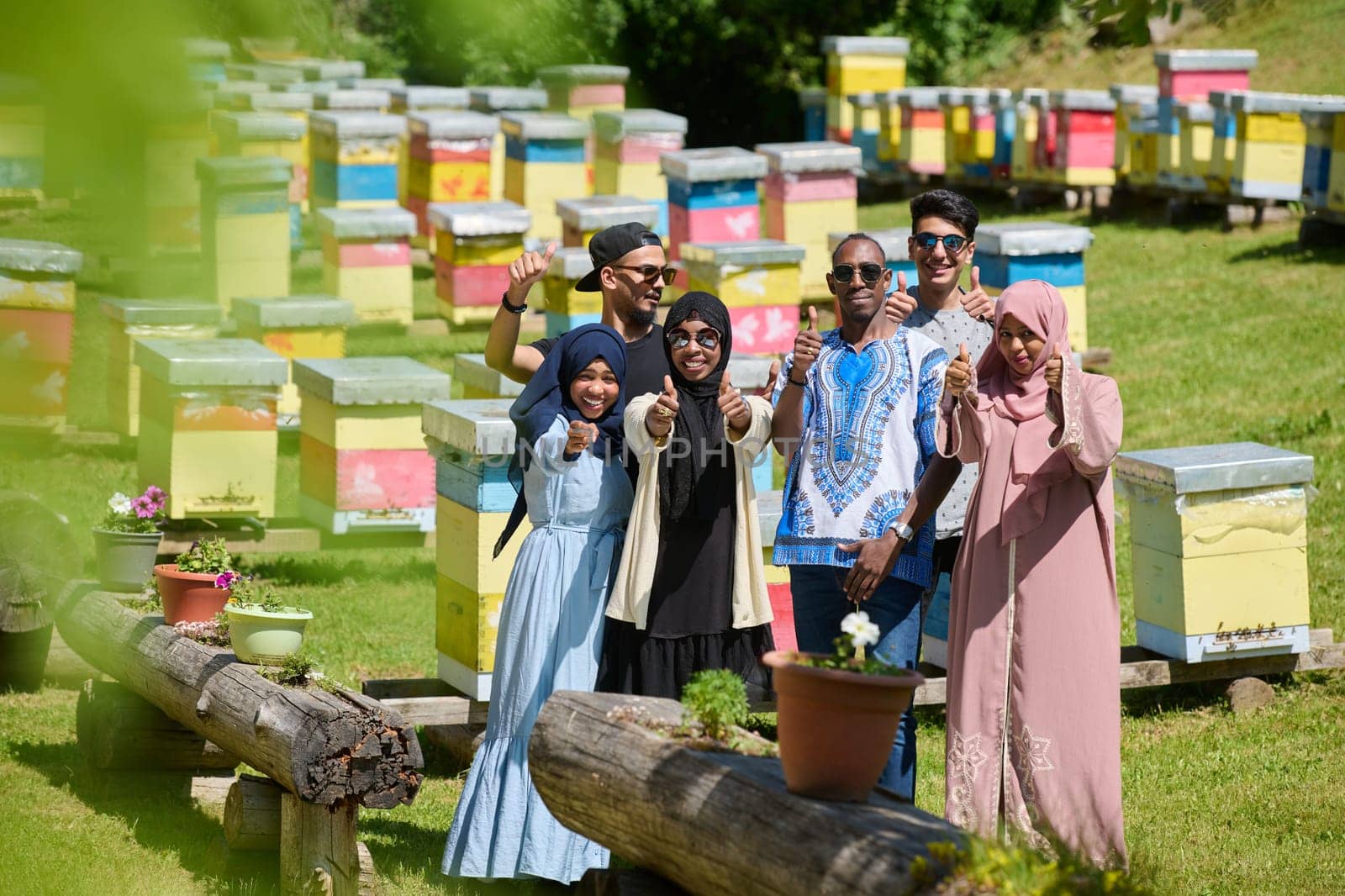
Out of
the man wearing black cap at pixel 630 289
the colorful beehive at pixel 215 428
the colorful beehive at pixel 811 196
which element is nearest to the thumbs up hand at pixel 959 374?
the man wearing black cap at pixel 630 289

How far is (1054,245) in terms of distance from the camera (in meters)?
9.82

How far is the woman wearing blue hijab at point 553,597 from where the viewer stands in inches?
184

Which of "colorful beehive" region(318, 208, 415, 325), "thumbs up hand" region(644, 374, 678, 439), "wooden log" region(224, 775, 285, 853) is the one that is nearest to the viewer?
"thumbs up hand" region(644, 374, 678, 439)

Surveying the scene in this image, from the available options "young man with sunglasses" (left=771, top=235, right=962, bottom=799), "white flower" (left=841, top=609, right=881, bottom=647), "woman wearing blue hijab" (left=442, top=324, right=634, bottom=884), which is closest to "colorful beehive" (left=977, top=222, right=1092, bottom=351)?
"young man with sunglasses" (left=771, top=235, right=962, bottom=799)

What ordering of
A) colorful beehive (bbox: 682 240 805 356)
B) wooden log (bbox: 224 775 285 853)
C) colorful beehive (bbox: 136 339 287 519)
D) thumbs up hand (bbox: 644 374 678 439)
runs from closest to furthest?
1. thumbs up hand (bbox: 644 374 678 439)
2. wooden log (bbox: 224 775 285 853)
3. colorful beehive (bbox: 136 339 287 519)
4. colorful beehive (bbox: 682 240 805 356)

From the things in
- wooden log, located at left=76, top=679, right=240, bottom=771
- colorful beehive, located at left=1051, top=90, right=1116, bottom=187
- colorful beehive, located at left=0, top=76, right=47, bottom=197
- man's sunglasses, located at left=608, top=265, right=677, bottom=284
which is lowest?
wooden log, located at left=76, top=679, right=240, bottom=771

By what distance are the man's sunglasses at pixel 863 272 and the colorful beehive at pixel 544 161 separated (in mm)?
10773

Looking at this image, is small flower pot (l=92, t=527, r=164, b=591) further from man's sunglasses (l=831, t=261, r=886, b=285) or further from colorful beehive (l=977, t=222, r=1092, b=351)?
colorful beehive (l=977, t=222, r=1092, b=351)

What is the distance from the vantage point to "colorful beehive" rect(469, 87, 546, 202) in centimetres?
1764

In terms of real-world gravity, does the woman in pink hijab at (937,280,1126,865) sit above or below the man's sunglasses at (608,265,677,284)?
below

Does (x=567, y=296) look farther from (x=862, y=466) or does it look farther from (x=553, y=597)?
(x=862, y=466)

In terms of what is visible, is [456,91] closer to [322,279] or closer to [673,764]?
[322,279]

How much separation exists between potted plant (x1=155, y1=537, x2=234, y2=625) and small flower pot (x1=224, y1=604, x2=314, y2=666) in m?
0.49

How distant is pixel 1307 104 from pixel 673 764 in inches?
407
